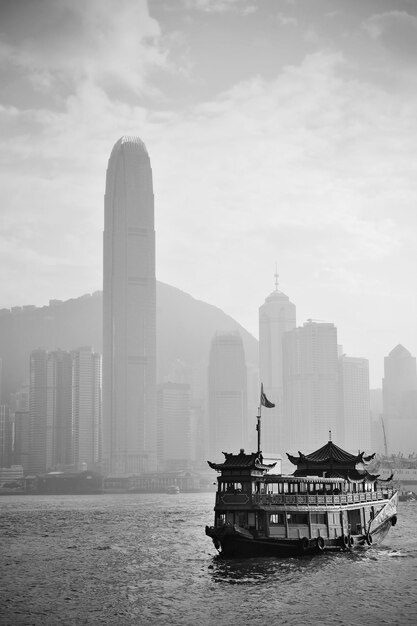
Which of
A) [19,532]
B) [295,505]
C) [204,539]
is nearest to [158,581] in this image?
[295,505]

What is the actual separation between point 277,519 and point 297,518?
203cm

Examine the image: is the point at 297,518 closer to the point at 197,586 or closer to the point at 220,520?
the point at 220,520

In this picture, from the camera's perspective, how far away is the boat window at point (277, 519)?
78.0 meters

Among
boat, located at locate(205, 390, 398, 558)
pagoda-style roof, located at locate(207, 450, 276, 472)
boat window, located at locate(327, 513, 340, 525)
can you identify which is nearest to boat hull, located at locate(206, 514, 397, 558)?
boat, located at locate(205, 390, 398, 558)

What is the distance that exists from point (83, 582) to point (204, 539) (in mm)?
32767

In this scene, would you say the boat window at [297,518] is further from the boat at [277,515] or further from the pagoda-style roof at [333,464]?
the pagoda-style roof at [333,464]

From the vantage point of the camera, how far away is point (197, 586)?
Result: 228ft

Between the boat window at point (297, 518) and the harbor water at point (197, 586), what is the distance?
3.14 m

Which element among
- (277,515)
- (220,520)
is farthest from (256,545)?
(220,520)

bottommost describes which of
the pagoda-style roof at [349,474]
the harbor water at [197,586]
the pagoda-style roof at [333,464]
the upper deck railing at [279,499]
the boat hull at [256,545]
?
the harbor water at [197,586]

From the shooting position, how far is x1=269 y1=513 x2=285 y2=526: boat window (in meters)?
78.0

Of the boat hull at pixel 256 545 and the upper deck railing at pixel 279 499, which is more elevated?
the upper deck railing at pixel 279 499

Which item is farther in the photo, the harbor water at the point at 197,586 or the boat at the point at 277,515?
the boat at the point at 277,515

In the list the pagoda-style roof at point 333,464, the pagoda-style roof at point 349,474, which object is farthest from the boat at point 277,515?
the pagoda-style roof at point 333,464
